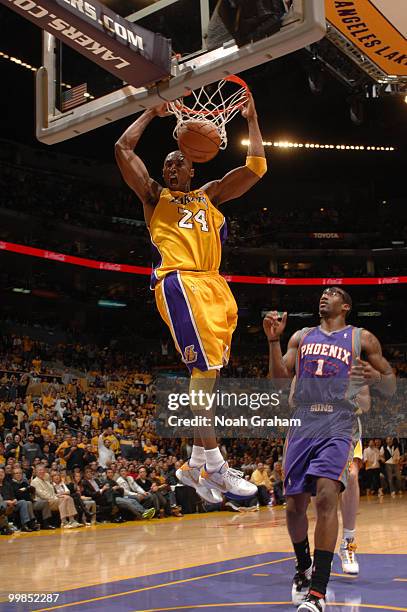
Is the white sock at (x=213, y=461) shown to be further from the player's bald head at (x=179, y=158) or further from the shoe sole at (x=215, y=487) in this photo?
the player's bald head at (x=179, y=158)

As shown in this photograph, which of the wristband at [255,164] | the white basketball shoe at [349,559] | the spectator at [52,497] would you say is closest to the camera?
the wristband at [255,164]

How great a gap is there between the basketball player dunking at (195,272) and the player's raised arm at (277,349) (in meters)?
0.68

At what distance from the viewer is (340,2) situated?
7.44 meters

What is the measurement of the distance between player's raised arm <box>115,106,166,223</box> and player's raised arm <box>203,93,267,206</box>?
37 cm

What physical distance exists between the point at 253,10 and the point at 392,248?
2646 cm

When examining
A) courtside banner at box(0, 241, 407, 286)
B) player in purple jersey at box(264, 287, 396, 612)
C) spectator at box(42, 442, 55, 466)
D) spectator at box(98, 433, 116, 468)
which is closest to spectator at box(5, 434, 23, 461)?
spectator at box(42, 442, 55, 466)

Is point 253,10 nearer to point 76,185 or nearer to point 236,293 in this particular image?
point 76,185

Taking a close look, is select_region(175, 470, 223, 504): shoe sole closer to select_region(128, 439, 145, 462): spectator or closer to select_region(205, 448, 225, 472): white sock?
select_region(205, 448, 225, 472): white sock

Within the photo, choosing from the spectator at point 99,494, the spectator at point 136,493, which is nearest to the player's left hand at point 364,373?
the spectator at point 99,494

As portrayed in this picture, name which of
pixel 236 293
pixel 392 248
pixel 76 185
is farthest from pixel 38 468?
pixel 392 248

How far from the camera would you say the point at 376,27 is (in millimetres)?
7918

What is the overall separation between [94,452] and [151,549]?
5.41 meters

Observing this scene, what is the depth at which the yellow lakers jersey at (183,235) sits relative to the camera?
419 cm

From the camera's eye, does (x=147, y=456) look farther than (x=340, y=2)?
Yes
